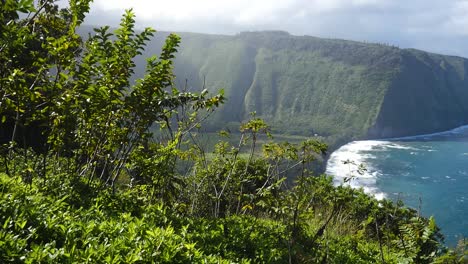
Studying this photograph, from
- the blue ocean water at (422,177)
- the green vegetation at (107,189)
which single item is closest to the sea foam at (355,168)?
the blue ocean water at (422,177)

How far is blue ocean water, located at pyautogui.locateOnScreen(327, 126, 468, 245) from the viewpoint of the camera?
91625 mm

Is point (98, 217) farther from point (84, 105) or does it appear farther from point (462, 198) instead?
point (462, 198)

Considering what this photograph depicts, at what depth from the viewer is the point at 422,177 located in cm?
13525

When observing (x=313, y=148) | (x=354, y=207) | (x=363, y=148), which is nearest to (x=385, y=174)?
(x=363, y=148)

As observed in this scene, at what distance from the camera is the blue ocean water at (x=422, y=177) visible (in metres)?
91.6

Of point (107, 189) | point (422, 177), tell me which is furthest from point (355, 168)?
point (107, 189)

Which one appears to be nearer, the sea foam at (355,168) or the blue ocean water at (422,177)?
the blue ocean water at (422,177)

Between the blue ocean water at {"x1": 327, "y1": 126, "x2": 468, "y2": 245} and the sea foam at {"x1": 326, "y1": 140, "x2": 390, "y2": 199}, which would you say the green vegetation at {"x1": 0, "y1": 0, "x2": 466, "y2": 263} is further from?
the sea foam at {"x1": 326, "y1": 140, "x2": 390, "y2": 199}

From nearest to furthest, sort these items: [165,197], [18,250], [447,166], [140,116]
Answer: [18,250], [140,116], [165,197], [447,166]

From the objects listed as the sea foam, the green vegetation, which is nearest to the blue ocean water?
the sea foam

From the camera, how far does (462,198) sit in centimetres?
10531

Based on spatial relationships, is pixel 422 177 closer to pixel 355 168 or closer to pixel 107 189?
pixel 355 168

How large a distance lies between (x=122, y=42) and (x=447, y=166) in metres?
170

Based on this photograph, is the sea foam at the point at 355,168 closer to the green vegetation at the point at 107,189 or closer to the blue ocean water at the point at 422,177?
the blue ocean water at the point at 422,177
